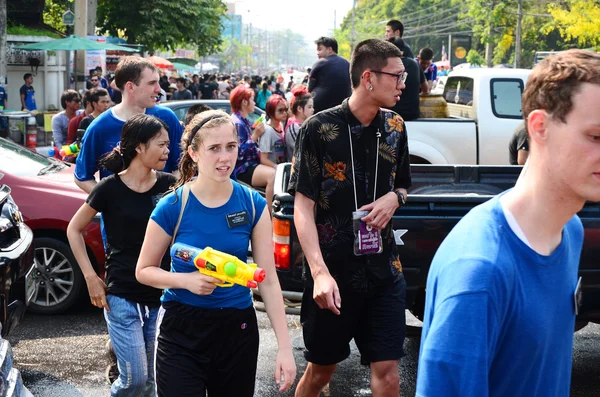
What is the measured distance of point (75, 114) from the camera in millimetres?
12414

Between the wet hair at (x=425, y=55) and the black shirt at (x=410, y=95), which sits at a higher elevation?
the wet hair at (x=425, y=55)

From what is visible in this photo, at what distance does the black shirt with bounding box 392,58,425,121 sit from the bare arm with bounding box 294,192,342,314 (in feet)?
18.8

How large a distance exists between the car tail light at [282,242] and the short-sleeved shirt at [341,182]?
1.23 m

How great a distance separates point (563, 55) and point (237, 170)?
8.15 meters

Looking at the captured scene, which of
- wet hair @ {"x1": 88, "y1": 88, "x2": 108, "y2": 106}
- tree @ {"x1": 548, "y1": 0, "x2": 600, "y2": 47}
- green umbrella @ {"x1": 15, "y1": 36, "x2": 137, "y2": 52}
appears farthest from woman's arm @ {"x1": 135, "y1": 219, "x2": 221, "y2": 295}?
tree @ {"x1": 548, "y1": 0, "x2": 600, "y2": 47}

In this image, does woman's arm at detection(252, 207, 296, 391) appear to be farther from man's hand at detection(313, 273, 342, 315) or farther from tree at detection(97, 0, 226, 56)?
tree at detection(97, 0, 226, 56)

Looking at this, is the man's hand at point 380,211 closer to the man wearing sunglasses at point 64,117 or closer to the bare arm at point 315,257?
the bare arm at point 315,257

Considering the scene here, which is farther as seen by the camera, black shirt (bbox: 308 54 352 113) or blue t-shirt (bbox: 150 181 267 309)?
black shirt (bbox: 308 54 352 113)

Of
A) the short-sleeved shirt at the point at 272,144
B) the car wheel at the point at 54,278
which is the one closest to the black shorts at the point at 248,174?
the short-sleeved shirt at the point at 272,144

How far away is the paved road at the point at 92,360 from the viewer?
234 inches

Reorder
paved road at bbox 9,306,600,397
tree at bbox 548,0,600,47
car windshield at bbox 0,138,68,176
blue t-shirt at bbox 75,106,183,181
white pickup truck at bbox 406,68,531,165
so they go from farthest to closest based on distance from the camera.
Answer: tree at bbox 548,0,600,47
white pickup truck at bbox 406,68,531,165
car windshield at bbox 0,138,68,176
paved road at bbox 9,306,600,397
blue t-shirt at bbox 75,106,183,181

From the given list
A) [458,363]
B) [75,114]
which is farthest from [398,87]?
[75,114]

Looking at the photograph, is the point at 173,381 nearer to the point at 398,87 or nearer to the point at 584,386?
the point at 398,87

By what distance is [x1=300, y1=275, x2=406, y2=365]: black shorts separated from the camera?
4.38 meters
